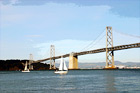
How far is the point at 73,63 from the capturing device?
382 feet

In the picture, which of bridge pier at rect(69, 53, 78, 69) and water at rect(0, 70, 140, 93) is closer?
water at rect(0, 70, 140, 93)

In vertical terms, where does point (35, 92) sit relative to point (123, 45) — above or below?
below

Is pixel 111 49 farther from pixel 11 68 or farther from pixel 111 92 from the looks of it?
pixel 11 68

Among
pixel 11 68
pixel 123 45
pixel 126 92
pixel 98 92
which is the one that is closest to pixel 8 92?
pixel 98 92

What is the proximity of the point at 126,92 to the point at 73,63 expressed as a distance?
3522 inches

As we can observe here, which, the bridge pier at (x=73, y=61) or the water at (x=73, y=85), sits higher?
the bridge pier at (x=73, y=61)

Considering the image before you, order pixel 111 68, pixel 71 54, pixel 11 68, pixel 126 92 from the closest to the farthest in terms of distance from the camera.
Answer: pixel 126 92 → pixel 111 68 → pixel 71 54 → pixel 11 68

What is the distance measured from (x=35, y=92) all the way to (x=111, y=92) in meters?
7.81

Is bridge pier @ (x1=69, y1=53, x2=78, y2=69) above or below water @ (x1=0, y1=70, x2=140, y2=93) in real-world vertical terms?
above

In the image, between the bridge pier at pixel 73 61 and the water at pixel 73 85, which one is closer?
the water at pixel 73 85

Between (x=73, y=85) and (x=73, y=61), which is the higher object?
(x=73, y=61)

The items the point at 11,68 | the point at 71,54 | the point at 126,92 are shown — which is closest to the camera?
the point at 126,92

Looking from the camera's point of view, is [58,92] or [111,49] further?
[111,49]

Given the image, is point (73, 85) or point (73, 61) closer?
point (73, 85)
